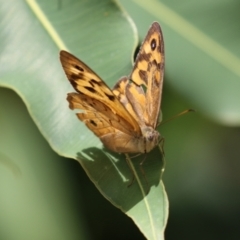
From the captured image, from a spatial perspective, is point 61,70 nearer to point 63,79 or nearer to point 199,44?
point 63,79

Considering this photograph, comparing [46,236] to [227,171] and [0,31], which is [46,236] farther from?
[227,171]

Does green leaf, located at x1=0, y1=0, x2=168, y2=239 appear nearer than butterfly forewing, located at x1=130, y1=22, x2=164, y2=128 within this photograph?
Yes

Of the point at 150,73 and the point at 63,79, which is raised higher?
the point at 63,79

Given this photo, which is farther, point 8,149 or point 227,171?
point 227,171

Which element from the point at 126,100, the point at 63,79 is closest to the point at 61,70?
the point at 63,79

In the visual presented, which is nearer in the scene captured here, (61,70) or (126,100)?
(61,70)

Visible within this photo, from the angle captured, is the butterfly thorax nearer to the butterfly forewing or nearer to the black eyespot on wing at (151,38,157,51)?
the butterfly forewing

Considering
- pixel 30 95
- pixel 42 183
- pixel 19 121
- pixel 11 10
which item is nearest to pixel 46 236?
pixel 42 183

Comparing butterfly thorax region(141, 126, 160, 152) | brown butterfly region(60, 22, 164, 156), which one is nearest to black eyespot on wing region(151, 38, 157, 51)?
brown butterfly region(60, 22, 164, 156)
